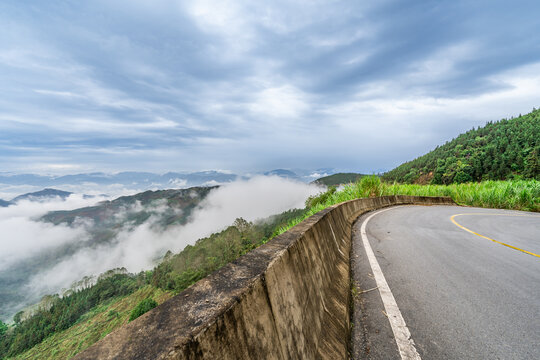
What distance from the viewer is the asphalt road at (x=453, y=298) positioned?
228cm

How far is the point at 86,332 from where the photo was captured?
234 ft

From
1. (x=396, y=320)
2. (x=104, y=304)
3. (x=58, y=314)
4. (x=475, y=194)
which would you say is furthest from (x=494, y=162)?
(x=58, y=314)

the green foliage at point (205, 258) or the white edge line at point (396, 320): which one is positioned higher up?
the white edge line at point (396, 320)

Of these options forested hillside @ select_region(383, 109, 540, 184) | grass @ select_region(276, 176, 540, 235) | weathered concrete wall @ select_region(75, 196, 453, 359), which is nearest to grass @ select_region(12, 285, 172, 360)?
grass @ select_region(276, 176, 540, 235)

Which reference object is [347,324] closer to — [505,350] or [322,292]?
[322,292]

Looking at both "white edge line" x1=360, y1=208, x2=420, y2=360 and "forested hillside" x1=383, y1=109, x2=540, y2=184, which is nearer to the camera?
"white edge line" x1=360, y1=208, x2=420, y2=360

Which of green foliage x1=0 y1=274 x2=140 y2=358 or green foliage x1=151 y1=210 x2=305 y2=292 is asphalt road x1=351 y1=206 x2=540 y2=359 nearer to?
green foliage x1=151 y1=210 x2=305 y2=292

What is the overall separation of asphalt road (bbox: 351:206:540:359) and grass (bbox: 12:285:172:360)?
6666cm

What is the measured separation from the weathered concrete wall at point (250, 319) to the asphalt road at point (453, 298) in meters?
0.57

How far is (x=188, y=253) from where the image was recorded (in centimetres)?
8944

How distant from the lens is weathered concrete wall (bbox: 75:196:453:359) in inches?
39.2

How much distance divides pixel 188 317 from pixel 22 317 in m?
179

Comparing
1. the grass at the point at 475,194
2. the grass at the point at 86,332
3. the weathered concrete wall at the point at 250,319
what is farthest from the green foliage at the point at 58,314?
the weathered concrete wall at the point at 250,319

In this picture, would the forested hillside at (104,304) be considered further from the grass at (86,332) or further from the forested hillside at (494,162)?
the forested hillside at (494,162)
